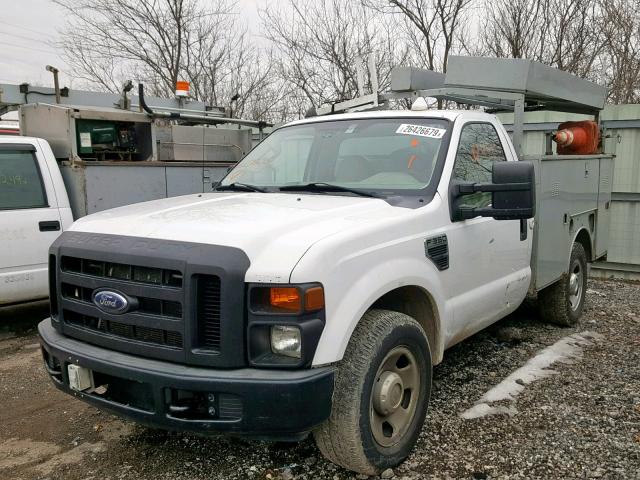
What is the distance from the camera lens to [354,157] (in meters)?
3.85

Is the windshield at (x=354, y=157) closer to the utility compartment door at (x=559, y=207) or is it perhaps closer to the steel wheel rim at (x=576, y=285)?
the utility compartment door at (x=559, y=207)

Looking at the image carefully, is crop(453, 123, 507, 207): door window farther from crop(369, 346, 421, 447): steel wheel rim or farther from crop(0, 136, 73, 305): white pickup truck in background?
crop(0, 136, 73, 305): white pickup truck in background

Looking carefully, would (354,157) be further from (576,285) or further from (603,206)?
(603,206)

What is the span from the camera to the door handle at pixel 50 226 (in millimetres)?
5629

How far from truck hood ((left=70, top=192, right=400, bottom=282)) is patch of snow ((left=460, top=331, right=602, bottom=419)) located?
156 centimetres

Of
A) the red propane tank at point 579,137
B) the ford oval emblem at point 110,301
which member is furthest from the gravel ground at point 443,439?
the red propane tank at point 579,137

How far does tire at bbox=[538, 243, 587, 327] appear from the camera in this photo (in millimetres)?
5375

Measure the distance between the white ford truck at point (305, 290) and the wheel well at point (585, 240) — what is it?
2.19 metres

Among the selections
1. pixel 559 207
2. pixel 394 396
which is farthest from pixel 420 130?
pixel 559 207

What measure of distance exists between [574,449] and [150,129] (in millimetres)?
5872

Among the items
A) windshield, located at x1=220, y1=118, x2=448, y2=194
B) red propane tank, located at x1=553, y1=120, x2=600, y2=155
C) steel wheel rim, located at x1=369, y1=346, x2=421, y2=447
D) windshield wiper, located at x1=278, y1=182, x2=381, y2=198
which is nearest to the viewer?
steel wheel rim, located at x1=369, y1=346, x2=421, y2=447

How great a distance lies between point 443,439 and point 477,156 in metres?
1.92

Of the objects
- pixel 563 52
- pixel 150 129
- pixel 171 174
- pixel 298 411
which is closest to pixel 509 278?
pixel 298 411

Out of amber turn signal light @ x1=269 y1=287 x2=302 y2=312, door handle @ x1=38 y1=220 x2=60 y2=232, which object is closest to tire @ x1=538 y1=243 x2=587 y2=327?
amber turn signal light @ x1=269 y1=287 x2=302 y2=312
